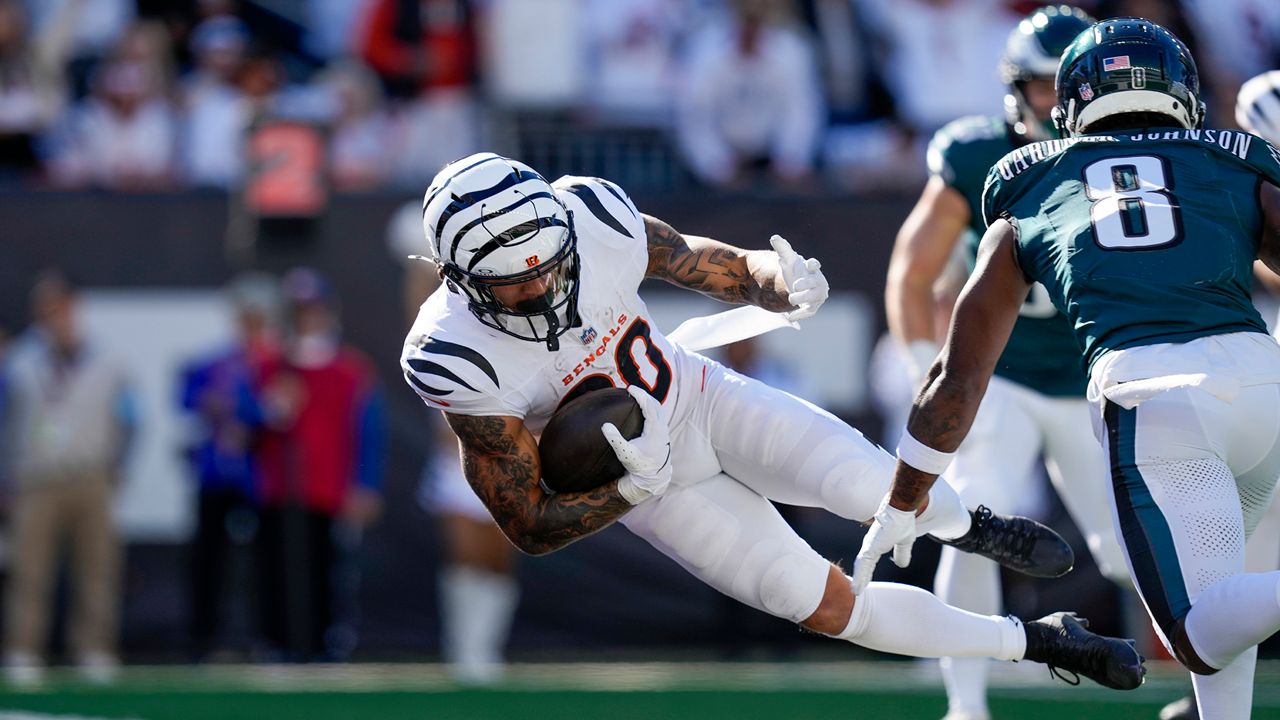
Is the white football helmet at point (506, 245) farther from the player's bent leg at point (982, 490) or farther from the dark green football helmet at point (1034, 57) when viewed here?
the dark green football helmet at point (1034, 57)

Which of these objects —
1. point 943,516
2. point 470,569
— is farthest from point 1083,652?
point 470,569

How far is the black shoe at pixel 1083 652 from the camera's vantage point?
3.95 meters

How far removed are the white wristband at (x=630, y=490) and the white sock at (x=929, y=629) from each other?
61 centimetres

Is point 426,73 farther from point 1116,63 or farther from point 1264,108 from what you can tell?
point 1116,63

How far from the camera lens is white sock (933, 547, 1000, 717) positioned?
188 inches

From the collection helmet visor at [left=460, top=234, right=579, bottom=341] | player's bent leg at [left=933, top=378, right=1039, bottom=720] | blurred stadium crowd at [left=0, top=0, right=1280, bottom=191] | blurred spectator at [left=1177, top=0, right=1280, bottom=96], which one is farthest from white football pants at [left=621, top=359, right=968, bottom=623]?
blurred spectator at [left=1177, top=0, right=1280, bottom=96]

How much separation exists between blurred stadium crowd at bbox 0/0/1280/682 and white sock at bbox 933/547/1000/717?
424 centimetres

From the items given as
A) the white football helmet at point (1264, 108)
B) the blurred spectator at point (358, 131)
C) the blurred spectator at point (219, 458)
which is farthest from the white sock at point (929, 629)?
the blurred spectator at point (358, 131)

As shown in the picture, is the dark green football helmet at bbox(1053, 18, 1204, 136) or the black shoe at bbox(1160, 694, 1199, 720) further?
the black shoe at bbox(1160, 694, 1199, 720)

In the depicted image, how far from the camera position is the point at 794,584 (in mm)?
4141

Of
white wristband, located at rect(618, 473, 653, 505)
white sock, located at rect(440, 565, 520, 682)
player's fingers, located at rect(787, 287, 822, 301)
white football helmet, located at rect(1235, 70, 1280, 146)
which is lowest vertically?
white sock, located at rect(440, 565, 520, 682)

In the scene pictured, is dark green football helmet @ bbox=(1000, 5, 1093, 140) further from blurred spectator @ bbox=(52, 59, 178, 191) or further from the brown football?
blurred spectator @ bbox=(52, 59, 178, 191)

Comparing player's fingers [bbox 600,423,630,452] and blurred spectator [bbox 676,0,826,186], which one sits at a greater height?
player's fingers [bbox 600,423,630,452]

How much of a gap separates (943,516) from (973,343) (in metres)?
0.59
